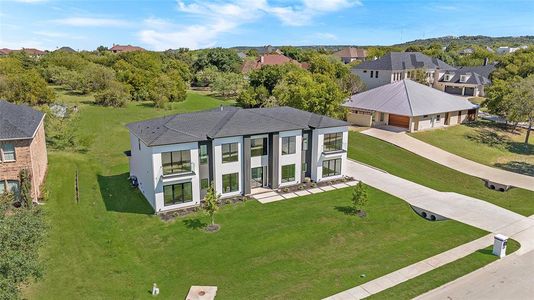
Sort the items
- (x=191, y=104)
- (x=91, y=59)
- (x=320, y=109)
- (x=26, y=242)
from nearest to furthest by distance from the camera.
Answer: (x=26, y=242) < (x=320, y=109) < (x=191, y=104) < (x=91, y=59)

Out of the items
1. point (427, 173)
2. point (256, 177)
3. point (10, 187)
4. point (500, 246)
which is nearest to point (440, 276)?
point (500, 246)

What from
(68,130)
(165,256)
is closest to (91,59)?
(68,130)

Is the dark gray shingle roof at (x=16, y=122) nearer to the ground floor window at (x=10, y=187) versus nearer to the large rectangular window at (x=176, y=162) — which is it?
the ground floor window at (x=10, y=187)

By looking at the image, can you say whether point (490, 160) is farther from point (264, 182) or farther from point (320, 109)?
point (264, 182)

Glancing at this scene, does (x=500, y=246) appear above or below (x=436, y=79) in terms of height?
below

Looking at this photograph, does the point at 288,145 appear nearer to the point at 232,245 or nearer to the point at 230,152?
the point at 230,152

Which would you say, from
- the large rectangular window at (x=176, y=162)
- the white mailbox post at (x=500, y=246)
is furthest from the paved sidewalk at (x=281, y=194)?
the white mailbox post at (x=500, y=246)

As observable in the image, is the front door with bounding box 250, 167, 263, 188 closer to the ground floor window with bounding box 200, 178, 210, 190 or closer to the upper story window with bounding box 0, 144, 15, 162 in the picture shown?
the ground floor window with bounding box 200, 178, 210, 190

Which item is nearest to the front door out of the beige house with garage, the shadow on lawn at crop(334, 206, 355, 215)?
the shadow on lawn at crop(334, 206, 355, 215)
